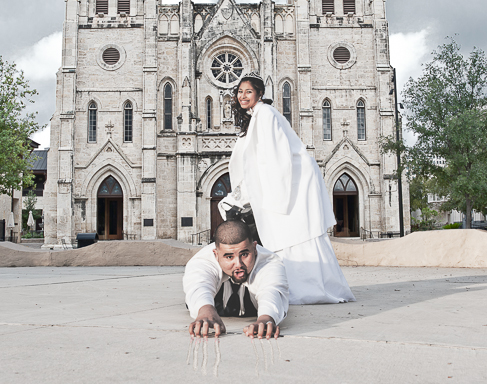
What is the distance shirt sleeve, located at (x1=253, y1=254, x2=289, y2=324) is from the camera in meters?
3.32

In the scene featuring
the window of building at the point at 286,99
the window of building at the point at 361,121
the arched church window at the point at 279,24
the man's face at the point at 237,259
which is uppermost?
the arched church window at the point at 279,24

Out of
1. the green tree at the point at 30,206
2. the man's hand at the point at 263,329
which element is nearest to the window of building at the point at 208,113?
the man's hand at the point at 263,329

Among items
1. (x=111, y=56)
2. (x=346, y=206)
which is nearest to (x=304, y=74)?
(x=346, y=206)

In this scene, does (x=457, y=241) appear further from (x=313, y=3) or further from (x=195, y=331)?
(x=313, y=3)

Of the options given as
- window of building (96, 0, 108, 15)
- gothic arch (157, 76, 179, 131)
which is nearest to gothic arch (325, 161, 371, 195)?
gothic arch (157, 76, 179, 131)

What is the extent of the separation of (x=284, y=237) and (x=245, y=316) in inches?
52.1

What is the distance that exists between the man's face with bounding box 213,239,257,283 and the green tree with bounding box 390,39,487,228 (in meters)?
17.7

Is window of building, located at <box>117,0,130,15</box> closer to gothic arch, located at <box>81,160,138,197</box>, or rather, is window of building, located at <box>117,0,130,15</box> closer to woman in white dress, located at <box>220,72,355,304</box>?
gothic arch, located at <box>81,160,138,197</box>

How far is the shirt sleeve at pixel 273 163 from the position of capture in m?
5.19

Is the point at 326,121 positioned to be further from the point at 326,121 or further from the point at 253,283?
the point at 253,283

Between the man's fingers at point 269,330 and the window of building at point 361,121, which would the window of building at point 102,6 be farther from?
the man's fingers at point 269,330

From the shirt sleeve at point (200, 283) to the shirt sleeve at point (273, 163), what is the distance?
4.77 ft

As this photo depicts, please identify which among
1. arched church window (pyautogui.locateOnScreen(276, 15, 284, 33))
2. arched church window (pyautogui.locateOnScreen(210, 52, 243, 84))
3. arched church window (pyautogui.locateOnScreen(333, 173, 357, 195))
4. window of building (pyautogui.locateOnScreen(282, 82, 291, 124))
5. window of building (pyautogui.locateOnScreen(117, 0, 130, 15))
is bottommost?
arched church window (pyautogui.locateOnScreen(333, 173, 357, 195))

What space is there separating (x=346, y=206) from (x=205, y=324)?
87.5 ft
